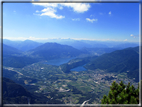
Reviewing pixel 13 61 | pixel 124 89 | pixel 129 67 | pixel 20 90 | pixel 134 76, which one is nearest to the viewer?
pixel 124 89

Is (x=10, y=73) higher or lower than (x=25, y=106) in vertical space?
lower

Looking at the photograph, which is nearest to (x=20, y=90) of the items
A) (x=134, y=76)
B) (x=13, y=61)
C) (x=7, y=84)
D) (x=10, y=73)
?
(x=7, y=84)

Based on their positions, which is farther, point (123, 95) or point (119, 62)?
point (119, 62)

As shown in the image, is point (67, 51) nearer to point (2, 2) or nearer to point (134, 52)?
point (134, 52)

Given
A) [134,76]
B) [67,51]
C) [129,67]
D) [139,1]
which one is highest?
[67,51]

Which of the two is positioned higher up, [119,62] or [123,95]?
[123,95]

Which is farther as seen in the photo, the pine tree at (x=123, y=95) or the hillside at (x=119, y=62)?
the hillside at (x=119, y=62)

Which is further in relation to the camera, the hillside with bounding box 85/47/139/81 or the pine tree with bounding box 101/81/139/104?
the hillside with bounding box 85/47/139/81

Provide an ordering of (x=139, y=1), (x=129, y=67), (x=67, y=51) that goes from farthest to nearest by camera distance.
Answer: (x=67, y=51) → (x=129, y=67) → (x=139, y=1)
